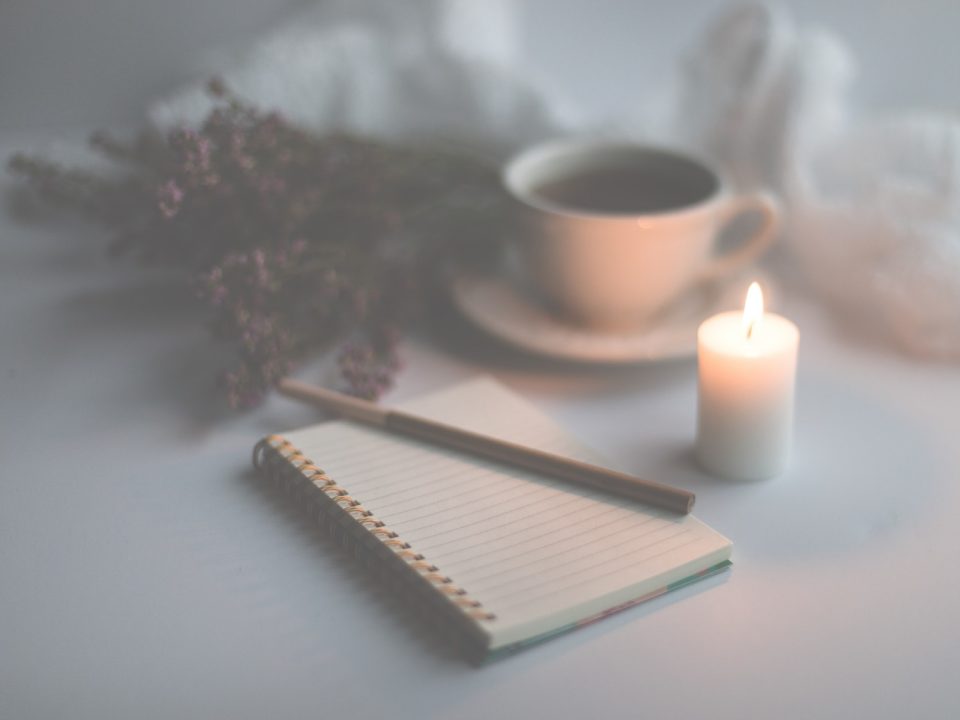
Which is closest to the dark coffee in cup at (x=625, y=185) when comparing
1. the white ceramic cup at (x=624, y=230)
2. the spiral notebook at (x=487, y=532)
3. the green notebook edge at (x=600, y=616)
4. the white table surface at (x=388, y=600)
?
the white ceramic cup at (x=624, y=230)

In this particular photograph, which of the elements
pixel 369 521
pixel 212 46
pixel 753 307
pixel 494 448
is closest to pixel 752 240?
pixel 753 307

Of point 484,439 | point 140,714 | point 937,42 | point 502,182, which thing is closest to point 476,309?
point 502,182

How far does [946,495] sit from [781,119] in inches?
18.7

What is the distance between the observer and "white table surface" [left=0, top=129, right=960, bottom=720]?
1.82 feet

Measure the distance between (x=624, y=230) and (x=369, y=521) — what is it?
33 cm

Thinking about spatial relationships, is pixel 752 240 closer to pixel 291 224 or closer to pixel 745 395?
pixel 745 395

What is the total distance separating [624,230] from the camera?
83cm

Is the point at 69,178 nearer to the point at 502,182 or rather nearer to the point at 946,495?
the point at 502,182

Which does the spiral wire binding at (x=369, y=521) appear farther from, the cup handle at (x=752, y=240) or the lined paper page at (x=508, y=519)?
the cup handle at (x=752, y=240)

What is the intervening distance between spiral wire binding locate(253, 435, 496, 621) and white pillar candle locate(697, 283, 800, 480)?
231mm

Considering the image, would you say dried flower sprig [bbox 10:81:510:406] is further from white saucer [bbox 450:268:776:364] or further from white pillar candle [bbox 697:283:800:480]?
white pillar candle [bbox 697:283:800:480]

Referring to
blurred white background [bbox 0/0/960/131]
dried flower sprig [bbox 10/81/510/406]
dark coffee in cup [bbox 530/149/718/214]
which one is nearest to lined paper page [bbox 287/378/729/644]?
dried flower sprig [bbox 10/81/510/406]

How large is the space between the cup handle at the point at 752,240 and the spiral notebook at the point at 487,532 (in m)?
0.27

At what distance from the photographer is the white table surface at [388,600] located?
0.55 meters
